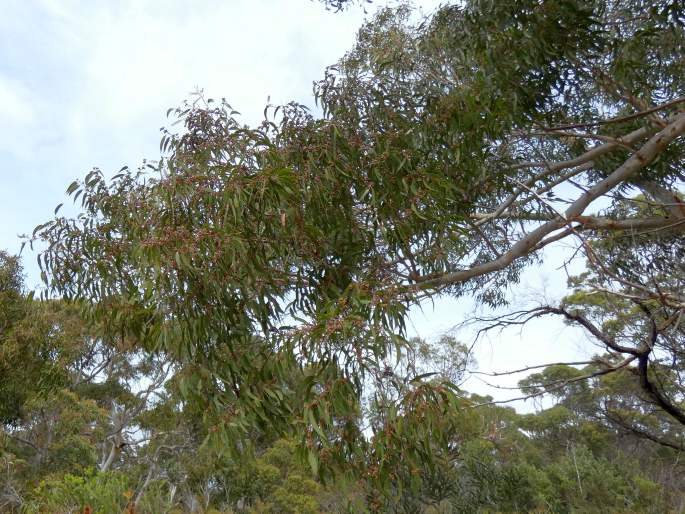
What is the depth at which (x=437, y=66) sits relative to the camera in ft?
16.7

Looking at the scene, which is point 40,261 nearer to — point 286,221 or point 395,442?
point 286,221

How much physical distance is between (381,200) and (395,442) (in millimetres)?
1362

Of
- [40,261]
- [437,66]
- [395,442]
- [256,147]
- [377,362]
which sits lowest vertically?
[395,442]

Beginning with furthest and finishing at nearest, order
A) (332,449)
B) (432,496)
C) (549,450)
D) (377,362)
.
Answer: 1. (549,450)
2. (432,496)
3. (332,449)
4. (377,362)

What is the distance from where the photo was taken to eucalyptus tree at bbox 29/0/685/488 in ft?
9.58

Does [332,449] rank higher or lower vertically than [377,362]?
lower

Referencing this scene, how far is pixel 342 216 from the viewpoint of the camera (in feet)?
11.9

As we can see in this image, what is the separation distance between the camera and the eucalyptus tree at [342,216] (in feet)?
9.58

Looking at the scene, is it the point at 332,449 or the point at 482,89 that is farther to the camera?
the point at 482,89

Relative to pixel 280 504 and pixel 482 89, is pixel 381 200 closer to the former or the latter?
pixel 482 89

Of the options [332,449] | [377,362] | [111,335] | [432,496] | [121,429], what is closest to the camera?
[377,362]

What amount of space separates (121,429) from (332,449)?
33.3 ft

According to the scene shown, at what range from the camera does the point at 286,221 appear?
10.7 ft

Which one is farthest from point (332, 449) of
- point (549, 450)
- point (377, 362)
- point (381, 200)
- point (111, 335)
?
point (549, 450)
